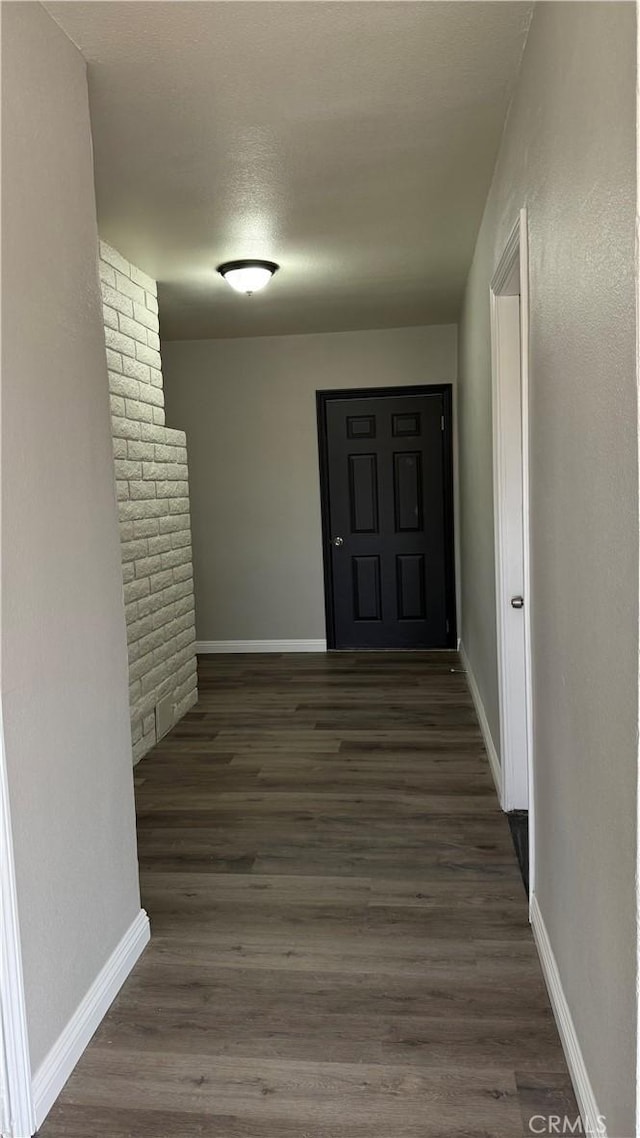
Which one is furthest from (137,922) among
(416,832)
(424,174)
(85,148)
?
(424,174)

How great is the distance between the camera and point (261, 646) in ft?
21.4

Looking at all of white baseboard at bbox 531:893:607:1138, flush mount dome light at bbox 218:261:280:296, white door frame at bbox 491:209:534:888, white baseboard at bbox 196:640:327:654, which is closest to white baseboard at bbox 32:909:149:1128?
white baseboard at bbox 531:893:607:1138

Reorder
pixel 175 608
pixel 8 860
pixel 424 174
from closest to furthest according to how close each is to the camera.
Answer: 1. pixel 8 860
2. pixel 424 174
3. pixel 175 608

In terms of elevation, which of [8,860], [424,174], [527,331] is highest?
[424,174]

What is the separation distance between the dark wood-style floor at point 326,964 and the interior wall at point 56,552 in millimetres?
226

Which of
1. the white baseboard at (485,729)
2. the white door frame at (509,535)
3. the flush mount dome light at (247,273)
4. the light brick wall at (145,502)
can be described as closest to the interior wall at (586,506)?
the white door frame at (509,535)

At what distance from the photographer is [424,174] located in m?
3.03

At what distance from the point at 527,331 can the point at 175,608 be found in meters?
2.93

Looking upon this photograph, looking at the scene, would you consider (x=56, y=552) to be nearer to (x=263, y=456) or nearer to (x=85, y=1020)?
(x=85, y=1020)

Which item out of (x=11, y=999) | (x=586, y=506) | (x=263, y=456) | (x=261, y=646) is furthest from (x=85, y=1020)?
(x=263, y=456)

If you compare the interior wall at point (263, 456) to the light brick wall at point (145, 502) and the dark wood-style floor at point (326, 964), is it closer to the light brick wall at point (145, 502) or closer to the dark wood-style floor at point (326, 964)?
the light brick wall at point (145, 502)

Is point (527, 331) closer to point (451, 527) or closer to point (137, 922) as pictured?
point (137, 922)

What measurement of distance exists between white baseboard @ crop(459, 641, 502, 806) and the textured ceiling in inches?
92.6

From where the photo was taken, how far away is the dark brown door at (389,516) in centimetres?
620
